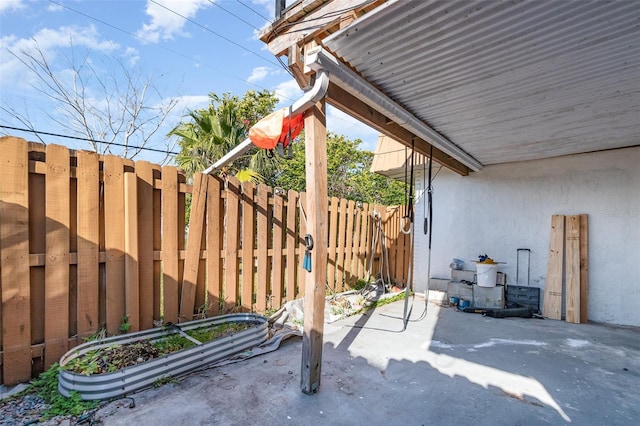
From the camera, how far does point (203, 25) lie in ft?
25.5

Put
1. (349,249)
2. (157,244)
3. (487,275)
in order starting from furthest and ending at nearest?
1. (349,249)
2. (487,275)
3. (157,244)

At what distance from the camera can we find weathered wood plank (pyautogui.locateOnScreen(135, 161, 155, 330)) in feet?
9.27

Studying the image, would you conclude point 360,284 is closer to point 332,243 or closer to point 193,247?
point 332,243

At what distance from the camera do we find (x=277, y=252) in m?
4.13

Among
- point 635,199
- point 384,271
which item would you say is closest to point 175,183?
point 384,271

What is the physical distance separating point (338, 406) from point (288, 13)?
2.95 metres

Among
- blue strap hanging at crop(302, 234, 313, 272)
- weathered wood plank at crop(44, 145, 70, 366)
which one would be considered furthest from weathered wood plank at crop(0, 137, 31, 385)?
blue strap hanging at crop(302, 234, 313, 272)

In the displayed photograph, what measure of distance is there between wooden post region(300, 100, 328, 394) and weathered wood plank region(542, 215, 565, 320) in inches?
171

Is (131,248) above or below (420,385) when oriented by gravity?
above

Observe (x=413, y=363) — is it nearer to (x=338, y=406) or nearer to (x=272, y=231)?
(x=338, y=406)

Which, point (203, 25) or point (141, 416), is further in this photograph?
point (203, 25)

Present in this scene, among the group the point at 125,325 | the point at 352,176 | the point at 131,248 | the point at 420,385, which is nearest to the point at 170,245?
the point at 131,248

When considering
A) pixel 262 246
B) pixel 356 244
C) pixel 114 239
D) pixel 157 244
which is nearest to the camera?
pixel 114 239

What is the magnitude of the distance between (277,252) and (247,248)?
0.52 m
